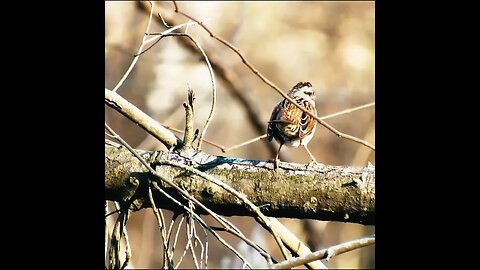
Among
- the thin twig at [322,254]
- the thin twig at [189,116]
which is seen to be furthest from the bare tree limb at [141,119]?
the thin twig at [322,254]

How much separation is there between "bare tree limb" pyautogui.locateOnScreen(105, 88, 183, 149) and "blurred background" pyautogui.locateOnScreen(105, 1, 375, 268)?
3.61ft

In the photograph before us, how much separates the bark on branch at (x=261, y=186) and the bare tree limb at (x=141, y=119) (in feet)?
0.33

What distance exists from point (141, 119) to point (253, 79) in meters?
5.03

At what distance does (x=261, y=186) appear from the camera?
6.30ft

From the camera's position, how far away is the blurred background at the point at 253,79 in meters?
4.16

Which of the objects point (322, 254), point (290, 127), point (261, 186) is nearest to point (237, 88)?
point (290, 127)

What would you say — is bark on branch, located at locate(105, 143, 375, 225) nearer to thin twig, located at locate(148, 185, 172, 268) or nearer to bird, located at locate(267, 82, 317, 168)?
thin twig, located at locate(148, 185, 172, 268)

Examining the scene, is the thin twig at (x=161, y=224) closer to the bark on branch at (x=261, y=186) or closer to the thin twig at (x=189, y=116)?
the bark on branch at (x=261, y=186)

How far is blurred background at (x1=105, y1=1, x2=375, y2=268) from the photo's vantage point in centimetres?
416

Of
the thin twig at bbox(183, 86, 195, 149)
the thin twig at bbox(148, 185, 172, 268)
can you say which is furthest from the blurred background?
the thin twig at bbox(148, 185, 172, 268)
